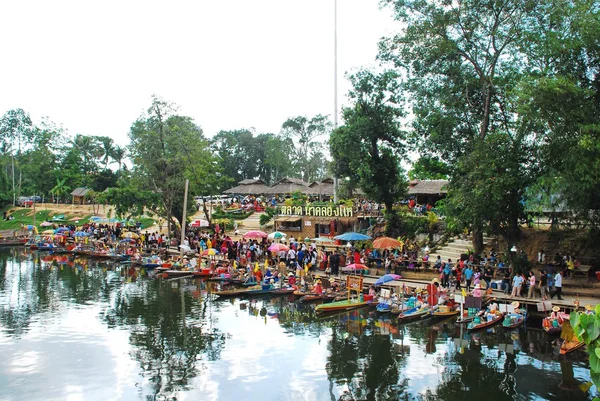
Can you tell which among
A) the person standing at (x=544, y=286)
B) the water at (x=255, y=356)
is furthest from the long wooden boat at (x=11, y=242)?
the person standing at (x=544, y=286)

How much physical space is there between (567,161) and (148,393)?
15.2 metres

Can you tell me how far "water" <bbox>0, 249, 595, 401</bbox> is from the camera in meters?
12.3

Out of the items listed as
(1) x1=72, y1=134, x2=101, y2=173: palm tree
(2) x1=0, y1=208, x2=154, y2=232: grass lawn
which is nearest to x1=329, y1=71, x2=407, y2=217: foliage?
(2) x1=0, y1=208, x2=154, y2=232: grass lawn

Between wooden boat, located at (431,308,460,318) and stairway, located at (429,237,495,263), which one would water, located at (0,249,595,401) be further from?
stairway, located at (429,237,495,263)

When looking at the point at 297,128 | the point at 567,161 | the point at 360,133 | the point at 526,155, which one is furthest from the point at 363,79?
the point at 297,128

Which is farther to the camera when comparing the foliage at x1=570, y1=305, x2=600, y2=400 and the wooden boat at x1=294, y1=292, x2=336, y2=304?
the wooden boat at x1=294, y1=292, x2=336, y2=304

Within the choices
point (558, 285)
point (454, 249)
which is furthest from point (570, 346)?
point (454, 249)

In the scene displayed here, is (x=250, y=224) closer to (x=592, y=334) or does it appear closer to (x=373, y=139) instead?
(x=373, y=139)

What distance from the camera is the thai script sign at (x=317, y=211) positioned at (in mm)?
33406

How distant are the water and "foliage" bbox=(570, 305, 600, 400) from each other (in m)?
5.15

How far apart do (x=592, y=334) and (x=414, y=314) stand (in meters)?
11.0

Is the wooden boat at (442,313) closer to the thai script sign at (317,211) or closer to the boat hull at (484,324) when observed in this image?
the boat hull at (484,324)

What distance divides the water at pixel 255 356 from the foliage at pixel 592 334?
16.9 ft

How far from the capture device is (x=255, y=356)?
14.8m
